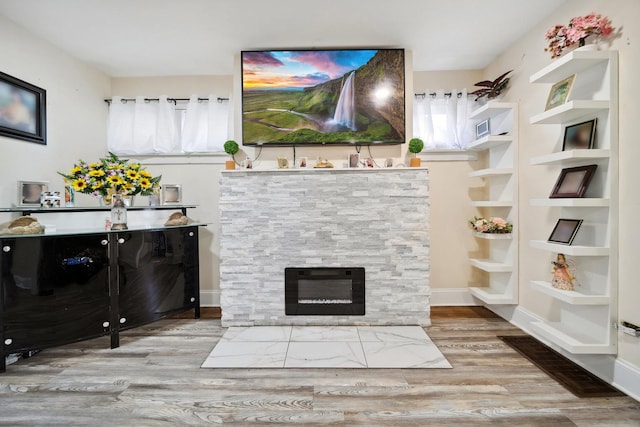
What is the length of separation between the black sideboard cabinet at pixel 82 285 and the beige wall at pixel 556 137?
3231 mm

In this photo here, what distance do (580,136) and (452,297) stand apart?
204cm

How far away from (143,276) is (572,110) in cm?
338

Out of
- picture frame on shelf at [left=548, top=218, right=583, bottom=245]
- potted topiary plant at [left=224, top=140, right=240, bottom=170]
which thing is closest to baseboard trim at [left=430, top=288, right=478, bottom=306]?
picture frame on shelf at [left=548, top=218, right=583, bottom=245]

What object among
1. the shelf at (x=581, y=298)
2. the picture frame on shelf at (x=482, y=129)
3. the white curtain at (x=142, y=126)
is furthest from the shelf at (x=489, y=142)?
the white curtain at (x=142, y=126)

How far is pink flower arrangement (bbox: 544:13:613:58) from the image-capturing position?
2031 millimetres

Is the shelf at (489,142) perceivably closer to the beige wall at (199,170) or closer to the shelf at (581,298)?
the shelf at (581,298)

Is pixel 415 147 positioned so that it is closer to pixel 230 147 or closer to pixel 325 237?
pixel 325 237

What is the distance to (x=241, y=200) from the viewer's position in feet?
9.78

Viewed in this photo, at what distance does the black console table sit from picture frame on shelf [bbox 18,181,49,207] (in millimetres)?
598

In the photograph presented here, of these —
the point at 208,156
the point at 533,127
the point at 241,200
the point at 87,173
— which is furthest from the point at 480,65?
the point at 87,173

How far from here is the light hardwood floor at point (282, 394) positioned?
1.72 meters

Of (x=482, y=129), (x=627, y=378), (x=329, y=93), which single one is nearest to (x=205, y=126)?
(x=329, y=93)

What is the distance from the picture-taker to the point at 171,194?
334cm

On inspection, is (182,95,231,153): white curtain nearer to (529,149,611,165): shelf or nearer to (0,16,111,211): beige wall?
(0,16,111,211): beige wall
